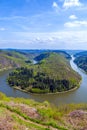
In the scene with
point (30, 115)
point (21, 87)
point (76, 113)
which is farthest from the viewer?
point (21, 87)

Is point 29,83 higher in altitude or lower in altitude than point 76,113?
lower

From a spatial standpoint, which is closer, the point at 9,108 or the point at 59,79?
the point at 9,108

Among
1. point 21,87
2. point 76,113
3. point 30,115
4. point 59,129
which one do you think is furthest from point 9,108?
point 21,87

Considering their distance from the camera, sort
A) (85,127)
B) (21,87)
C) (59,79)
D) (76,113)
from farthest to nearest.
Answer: (59,79)
(21,87)
(76,113)
(85,127)

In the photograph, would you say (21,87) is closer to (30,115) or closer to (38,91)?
(38,91)

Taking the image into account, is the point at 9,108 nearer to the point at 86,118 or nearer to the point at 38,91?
the point at 86,118

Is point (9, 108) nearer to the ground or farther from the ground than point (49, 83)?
farther from the ground

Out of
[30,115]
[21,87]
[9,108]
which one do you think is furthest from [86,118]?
[21,87]

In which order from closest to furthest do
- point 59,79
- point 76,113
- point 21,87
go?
point 76,113, point 21,87, point 59,79

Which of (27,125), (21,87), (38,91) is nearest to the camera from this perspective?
(27,125)
